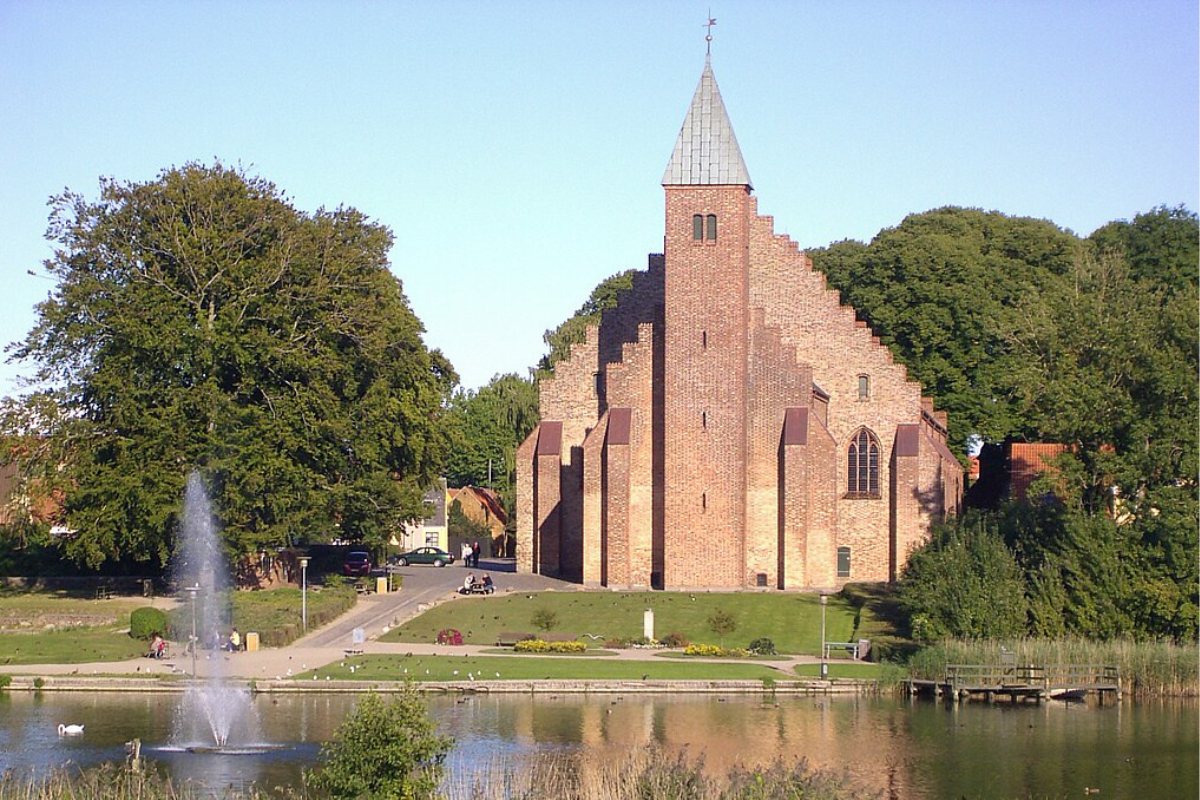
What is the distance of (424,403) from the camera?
229 ft

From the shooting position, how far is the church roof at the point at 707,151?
215ft

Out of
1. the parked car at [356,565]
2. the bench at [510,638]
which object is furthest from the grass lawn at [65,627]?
the parked car at [356,565]

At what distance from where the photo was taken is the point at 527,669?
157 feet

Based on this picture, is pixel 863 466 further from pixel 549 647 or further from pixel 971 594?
pixel 549 647

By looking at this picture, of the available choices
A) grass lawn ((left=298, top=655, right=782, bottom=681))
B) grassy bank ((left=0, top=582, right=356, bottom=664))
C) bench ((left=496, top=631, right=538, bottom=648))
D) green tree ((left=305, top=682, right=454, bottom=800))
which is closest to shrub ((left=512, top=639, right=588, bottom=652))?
bench ((left=496, top=631, right=538, bottom=648))

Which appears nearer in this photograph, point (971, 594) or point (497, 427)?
point (971, 594)

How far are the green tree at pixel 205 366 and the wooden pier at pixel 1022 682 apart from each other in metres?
24.7

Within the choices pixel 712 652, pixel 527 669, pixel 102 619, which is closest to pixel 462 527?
pixel 102 619

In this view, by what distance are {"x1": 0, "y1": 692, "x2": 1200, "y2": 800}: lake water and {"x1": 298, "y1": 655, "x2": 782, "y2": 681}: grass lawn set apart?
6.76ft

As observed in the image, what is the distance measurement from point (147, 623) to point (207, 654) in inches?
135

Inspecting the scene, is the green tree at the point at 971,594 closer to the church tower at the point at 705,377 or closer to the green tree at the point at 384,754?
the church tower at the point at 705,377

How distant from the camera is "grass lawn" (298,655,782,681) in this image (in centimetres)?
4625

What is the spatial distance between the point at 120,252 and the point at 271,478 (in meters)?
9.66

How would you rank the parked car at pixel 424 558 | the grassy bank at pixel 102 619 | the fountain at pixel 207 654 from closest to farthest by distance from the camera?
1. the fountain at pixel 207 654
2. the grassy bank at pixel 102 619
3. the parked car at pixel 424 558
